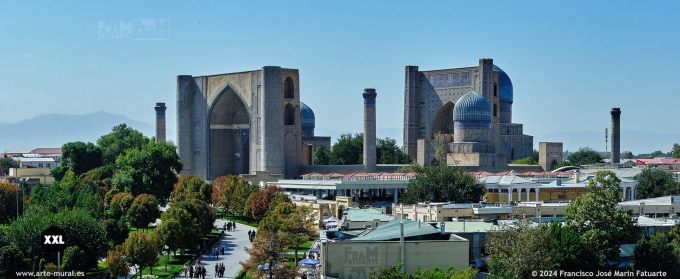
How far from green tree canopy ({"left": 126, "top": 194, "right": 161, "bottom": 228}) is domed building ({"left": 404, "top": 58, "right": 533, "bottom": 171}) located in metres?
29.4

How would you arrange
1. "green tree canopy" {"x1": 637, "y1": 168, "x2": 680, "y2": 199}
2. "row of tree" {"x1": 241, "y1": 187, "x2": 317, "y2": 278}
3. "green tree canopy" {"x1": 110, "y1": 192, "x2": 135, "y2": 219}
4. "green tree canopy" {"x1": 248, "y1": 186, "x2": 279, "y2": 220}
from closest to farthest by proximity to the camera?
"row of tree" {"x1": 241, "y1": 187, "x2": 317, "y2": 278}
"green tree canopy" {"x1": 110, "y1": 192, "x2": 135, "y2": 219}
"green tree canopy" {"x1": 248, "y1": 186, "x2": 279, "y2": 220}
"green tree canopy" {"x1": 637, "y1": 168, "x2": 680, "y2": 199}

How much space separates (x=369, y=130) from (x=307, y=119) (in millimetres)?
16859

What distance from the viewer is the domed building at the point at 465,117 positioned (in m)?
75.0

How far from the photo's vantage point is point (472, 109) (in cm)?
7506

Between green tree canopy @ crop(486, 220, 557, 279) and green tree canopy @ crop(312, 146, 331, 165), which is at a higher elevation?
green tree canopy @ crop(312, 146, 331, 165)

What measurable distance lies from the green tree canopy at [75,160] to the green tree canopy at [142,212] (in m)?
27.8

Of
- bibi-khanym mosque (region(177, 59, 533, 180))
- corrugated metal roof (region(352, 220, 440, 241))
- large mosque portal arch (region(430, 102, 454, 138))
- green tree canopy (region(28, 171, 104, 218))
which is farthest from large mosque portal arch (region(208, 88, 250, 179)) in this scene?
corrugated metal roof (region(352, 220, 440, 241))

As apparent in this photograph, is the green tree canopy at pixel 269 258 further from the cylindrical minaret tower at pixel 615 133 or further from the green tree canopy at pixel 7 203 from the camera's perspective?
the cylindrical minaret tower at pixel 615 133

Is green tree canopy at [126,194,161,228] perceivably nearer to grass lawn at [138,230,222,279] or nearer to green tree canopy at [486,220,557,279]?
grass lawn at [138,230,222,279]

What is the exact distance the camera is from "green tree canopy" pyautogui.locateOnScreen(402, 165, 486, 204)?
50625 mm

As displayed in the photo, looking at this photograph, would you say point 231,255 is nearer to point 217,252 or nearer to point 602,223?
point 217,252

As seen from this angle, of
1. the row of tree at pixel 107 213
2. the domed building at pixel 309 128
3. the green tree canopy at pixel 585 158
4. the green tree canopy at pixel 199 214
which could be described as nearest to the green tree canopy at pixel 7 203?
the row of tree at pixel 107 213

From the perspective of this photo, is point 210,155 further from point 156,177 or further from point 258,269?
point 258,269

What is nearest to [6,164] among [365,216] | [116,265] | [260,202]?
[260,202]
